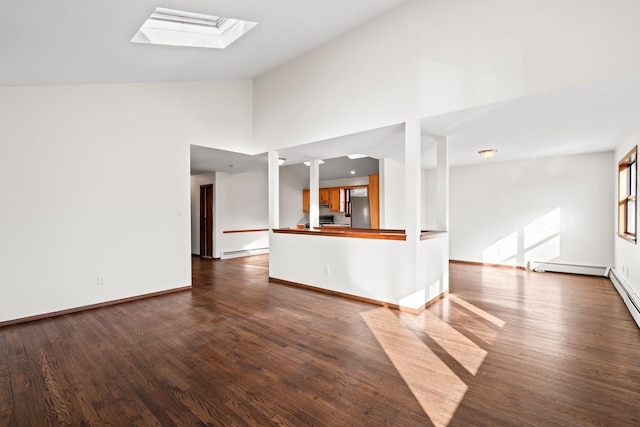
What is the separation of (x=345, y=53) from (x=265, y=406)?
401cm

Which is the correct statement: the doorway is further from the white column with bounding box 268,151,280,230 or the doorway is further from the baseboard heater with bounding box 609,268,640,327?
the baseboard heater with bounding box 609,268,640,327

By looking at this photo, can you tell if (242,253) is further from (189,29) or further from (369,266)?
(189,29)

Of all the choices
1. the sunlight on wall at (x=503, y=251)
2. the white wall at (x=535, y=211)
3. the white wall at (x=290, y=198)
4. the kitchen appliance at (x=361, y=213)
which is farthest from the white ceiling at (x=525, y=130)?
the white wall at (x=290, y=198)

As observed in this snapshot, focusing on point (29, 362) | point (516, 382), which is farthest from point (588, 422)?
point (29, 362)

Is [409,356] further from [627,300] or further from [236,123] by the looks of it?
[236,123]

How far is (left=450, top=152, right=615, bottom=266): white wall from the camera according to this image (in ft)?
17.6

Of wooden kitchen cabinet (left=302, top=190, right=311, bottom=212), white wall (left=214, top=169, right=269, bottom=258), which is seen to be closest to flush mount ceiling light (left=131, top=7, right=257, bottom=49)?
white wall (left=214, top=169, right=269, bottom=258)

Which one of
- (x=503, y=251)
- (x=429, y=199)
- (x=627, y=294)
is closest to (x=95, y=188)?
(x=429, y=199)

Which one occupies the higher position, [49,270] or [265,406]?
[49,270]

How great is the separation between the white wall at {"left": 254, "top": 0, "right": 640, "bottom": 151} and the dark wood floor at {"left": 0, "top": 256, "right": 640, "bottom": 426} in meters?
2.23

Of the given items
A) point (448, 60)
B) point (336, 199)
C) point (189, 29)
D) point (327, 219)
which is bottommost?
point (327, 219)

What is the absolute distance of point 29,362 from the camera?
2.46 meters

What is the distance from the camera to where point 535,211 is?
5.95m

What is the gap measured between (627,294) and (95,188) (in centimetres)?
667
